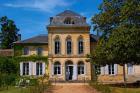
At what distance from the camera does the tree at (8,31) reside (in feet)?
285

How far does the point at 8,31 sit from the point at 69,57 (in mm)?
36547

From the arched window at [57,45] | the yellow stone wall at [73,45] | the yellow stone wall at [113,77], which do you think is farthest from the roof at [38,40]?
the yellow stone wall at [113,77]

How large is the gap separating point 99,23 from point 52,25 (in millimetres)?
16193

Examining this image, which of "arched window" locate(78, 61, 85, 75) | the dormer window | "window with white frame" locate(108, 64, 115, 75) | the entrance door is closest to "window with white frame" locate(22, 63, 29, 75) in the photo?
the entrance door

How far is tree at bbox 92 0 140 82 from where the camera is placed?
36594 millimetres

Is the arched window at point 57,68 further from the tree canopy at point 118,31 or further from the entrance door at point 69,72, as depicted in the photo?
the tree canopy at point 118,31

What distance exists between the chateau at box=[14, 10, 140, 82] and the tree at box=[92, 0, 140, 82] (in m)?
14.9

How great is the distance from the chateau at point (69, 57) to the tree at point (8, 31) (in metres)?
31.3

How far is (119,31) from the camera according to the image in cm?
3700

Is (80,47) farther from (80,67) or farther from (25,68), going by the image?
(25,68)

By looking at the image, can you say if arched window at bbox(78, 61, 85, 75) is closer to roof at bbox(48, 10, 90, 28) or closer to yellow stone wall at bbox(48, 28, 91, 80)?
yellow stone wall at bbox(48, 28, 91, 80)

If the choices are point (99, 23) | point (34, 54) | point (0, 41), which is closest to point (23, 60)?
point (34, 54)

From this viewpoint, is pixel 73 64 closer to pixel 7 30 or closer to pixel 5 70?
pixel 5 70

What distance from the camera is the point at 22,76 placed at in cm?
5559
